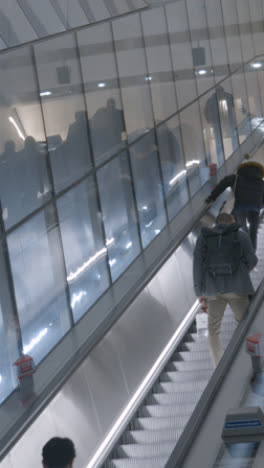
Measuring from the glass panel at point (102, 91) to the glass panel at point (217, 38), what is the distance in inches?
283

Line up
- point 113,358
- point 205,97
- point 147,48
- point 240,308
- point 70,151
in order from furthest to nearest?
1. point 205,97
2. point 147,48
3. point 70,151
4. point 113,358
5. point 240,308

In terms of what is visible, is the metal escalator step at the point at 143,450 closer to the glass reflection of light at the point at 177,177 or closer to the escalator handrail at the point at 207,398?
the escalator handrail at the point at 207,398

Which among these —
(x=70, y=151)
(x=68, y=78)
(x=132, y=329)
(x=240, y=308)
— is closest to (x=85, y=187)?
(x=70, y=151)

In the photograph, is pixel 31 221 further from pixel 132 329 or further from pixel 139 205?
pixel 139 205

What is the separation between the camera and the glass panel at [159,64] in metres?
14.9

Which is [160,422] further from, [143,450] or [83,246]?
[83,246]

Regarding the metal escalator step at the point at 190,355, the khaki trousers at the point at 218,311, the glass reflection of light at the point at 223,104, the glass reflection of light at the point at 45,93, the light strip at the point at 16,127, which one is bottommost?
the metal escalator step at the point at 190,355

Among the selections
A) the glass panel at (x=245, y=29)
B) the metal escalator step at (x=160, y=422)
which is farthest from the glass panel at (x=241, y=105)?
the metal escalator step at (x=160, y=422)

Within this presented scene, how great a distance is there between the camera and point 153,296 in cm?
1149

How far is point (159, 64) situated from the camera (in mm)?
15430

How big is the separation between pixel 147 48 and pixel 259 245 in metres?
4.83

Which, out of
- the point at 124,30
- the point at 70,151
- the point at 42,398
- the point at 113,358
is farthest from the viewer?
the point at 124,30

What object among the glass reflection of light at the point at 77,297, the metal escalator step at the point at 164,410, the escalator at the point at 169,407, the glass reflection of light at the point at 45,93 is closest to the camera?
the escalator at the point at 169,407

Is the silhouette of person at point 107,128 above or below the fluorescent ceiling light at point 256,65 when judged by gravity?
above
